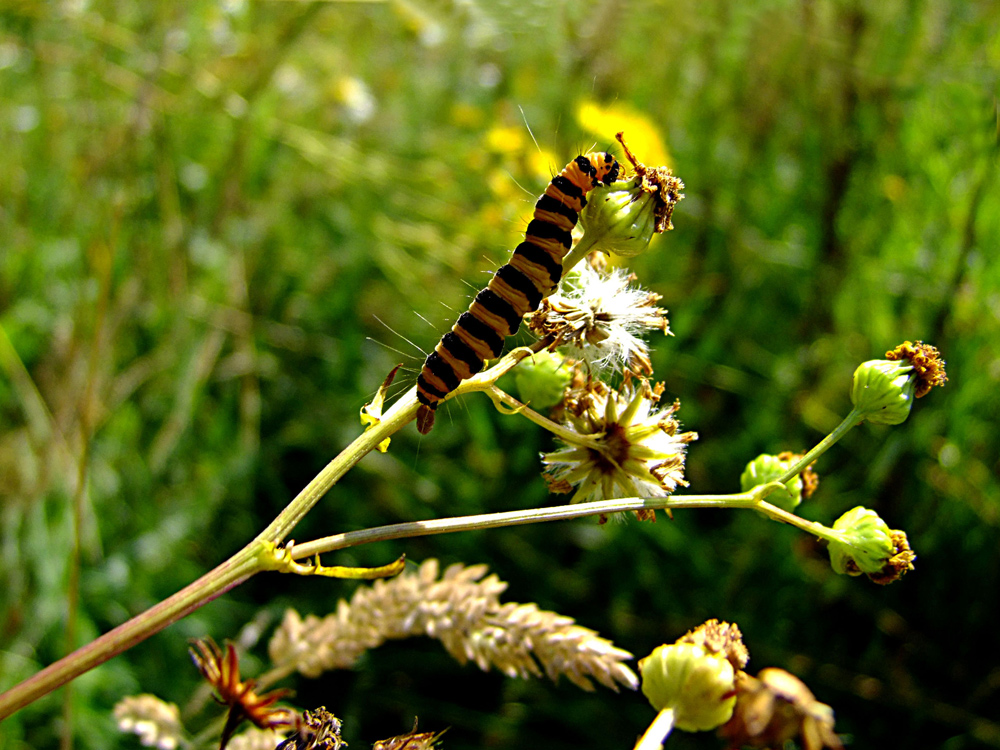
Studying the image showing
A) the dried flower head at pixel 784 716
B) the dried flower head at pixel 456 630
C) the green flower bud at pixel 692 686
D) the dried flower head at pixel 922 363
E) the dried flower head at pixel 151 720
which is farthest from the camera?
the dried flower head at pixel 922 363

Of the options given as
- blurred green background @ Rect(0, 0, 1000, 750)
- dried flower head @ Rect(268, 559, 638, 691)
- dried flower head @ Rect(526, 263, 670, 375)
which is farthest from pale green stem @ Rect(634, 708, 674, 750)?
blurred green background @ Rect(0, 0, 1000, 750)

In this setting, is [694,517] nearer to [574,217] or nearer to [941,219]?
[941,219]

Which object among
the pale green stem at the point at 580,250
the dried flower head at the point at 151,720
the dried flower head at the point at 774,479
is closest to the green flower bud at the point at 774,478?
the dried flower head at the point at 774,479

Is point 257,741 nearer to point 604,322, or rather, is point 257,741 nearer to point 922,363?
point 604,322

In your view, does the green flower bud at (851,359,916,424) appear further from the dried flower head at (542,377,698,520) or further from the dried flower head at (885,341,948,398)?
the dried flower head at (542,377,698,520)

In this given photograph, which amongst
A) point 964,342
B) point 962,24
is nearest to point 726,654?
point 964,342

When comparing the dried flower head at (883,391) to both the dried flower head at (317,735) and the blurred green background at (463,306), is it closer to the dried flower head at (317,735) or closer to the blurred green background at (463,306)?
the dried flower head at (317,735)
